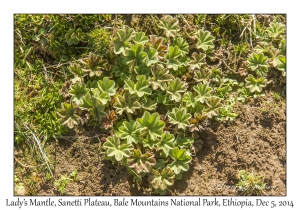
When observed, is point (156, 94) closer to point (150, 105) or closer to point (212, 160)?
point (150, 105)

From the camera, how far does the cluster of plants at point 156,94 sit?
3.44 m

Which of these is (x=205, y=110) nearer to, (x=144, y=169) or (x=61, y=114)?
(x=144, y=169)

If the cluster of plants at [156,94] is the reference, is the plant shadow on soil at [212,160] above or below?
below

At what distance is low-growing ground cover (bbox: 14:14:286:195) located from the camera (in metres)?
3.49

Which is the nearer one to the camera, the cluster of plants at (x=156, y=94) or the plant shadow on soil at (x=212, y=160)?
the cluster of plants at (x=156, y=94)

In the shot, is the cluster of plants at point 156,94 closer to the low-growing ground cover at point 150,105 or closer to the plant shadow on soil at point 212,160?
the low-growing ground cover at point 150,105

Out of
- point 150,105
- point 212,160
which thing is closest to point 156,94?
point 150,105

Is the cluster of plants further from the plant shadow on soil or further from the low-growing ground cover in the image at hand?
the plant shadow on soil

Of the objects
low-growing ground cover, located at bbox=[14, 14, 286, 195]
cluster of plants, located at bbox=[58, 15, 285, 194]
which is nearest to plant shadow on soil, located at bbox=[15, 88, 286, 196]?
low-growing ground cover, located at bbox=[14, 14, 286, 195]

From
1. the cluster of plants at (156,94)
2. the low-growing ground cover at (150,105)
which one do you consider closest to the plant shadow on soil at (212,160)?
the low-growing ground cover at (150,105)

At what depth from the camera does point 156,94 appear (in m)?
3.62

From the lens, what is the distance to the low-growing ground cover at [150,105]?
3.49 metres

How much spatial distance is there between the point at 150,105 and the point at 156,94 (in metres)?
0.16

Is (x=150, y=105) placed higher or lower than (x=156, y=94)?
lower
